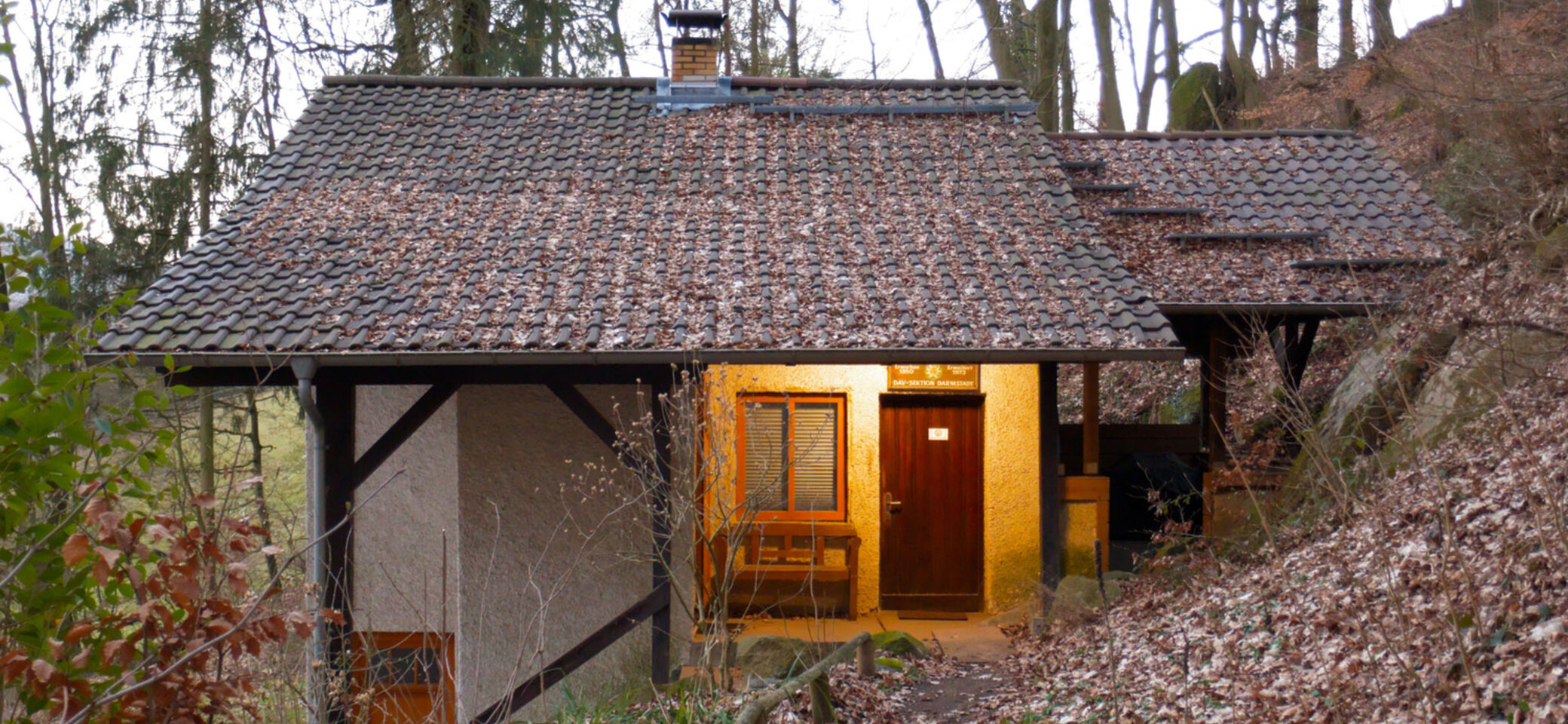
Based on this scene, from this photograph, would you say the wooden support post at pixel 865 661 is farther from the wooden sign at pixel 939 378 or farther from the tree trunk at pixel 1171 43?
the tree trunk at pixel 1171 43

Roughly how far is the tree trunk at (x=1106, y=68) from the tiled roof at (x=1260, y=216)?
6.19m

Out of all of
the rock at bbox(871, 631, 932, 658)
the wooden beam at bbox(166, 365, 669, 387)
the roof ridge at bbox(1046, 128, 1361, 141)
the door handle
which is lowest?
the rock at bbox(871, 631, 932, 658)

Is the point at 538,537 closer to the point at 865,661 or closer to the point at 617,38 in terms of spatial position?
the point at 865,661

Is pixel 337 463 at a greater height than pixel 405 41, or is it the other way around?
pixel 405 41

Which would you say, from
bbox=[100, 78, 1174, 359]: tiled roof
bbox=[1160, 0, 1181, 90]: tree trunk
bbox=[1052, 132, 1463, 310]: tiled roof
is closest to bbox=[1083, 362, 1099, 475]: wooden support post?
bbox=[1052, 132, 1463, 310]: tiled roof

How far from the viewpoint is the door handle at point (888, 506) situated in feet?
27.1

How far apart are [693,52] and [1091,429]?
A: 206 inches

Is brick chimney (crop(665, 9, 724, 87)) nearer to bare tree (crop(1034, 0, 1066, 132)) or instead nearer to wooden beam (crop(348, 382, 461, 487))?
wooden beam (crop(348, 382, 461, 487))

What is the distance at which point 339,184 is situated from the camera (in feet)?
26.8

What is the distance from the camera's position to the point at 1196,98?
16.8 m

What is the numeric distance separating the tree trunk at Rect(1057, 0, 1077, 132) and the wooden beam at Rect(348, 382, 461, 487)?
454 inches

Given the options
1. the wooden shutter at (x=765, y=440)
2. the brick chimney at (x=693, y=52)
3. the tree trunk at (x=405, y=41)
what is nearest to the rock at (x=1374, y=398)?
the wooden shutter at (x=765, y=440)

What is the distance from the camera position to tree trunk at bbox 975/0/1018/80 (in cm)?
1398

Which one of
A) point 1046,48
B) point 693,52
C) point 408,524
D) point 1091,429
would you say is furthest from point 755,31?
point 408,524
